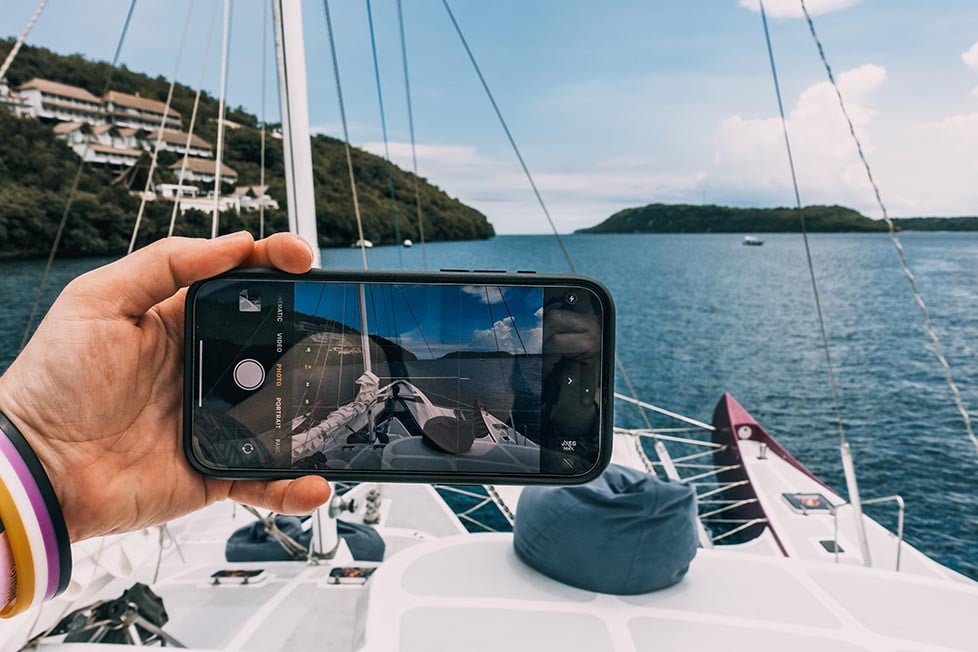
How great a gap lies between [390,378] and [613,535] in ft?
3.83

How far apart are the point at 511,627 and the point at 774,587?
90 cm

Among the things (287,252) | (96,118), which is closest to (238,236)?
(287,252)

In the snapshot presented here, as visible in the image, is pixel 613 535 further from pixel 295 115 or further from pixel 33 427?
pixel 295 115

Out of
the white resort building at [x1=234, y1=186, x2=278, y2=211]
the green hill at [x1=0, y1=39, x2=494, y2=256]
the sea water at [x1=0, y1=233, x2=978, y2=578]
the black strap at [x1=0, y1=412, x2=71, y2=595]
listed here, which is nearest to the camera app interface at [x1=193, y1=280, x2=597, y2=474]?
the black strap at [x1=0, y1=412, x2=71, y2=595]

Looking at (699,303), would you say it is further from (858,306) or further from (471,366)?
(471,366)

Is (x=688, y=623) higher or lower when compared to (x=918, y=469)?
higher

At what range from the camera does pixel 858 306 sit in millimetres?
32906

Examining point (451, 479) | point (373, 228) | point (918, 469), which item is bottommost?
point (918, 469)

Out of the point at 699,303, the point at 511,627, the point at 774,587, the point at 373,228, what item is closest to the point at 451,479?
the point at 511,627

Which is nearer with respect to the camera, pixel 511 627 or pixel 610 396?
pixel 610 396

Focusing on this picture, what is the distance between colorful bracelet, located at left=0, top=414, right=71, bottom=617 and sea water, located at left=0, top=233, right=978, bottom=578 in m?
2.61

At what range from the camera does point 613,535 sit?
1.85 metres

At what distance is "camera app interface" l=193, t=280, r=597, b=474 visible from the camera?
1.03m

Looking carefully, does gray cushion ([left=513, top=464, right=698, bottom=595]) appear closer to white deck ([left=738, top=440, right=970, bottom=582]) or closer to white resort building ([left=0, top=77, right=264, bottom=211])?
white deck ([left=738, top=440, right=970, bottom=582])
